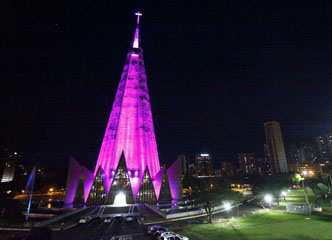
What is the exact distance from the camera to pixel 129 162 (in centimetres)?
5262

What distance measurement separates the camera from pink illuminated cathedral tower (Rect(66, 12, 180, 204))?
150ft

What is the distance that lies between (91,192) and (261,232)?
37136 mm

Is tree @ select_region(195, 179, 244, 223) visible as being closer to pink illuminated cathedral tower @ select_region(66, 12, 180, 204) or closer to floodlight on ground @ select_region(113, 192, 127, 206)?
pink illuminated cathedral tower @ select_region(66, 12, 180, 204)

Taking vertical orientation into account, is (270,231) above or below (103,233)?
above

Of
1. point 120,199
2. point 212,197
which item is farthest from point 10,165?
point 212,197

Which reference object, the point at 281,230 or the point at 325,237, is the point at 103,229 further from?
the point at 325,237

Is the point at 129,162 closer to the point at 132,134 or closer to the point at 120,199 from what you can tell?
the point at 132,134

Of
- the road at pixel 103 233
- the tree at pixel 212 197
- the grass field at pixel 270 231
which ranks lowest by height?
→ the road at pixel 103 233

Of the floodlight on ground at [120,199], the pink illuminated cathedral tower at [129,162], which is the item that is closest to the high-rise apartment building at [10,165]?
the pink illuminated cathedral tower at [129,162]

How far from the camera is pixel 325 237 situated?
664 inches

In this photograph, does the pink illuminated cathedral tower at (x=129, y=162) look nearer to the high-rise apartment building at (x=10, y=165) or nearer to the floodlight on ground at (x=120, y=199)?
the floodlight on ground at (x=120, y=199)

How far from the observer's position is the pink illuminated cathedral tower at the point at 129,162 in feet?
150

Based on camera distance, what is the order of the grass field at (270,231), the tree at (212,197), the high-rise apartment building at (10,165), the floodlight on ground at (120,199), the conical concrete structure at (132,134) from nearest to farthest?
the grass field at (270,231), the tree at (212,197), the floodlight on ground at (120,199), the conical concrete structure at (132,134), the high-rise apartment building at (10,165)

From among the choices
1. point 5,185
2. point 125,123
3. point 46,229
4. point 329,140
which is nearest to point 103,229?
point 46,229
